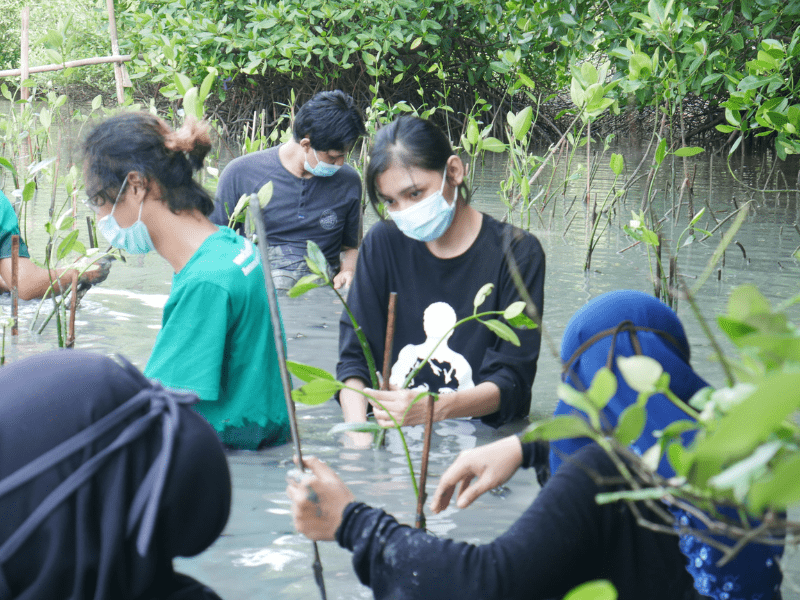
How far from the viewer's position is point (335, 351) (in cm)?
388

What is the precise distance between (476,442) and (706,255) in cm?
344

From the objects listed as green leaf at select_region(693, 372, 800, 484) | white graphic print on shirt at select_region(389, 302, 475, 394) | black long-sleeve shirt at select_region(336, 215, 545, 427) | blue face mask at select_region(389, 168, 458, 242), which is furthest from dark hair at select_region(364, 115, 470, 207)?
green leaf at select_region(693, 372, 800, 484)

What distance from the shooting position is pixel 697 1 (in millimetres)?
5805

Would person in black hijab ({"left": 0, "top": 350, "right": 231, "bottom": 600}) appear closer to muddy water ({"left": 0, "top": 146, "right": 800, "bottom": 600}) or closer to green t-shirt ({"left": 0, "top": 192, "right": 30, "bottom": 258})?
muddy water ({"left": 0, "top": 146, "right": 800, "bottom": 600})

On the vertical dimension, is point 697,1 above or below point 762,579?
above

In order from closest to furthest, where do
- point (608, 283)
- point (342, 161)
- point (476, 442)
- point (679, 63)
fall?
point (476, 442)
point (342, 161)
point (608, 283)
point (679, 63)

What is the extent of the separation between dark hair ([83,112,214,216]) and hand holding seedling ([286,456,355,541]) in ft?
3.99

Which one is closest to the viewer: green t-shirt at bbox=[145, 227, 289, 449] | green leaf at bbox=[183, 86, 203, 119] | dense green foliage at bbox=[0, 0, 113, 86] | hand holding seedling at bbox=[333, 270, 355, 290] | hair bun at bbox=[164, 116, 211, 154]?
green t-shirt at bbox=[145, 227, 289, 449]

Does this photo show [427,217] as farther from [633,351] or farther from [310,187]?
[310,187]

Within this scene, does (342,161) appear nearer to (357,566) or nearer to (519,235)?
(519,235)

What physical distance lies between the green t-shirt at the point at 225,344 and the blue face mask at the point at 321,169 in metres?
1.91

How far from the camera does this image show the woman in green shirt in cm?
221

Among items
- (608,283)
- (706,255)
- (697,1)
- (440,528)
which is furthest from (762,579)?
(697,1)

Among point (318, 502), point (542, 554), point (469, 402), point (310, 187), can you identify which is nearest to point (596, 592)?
point (542, 554)
